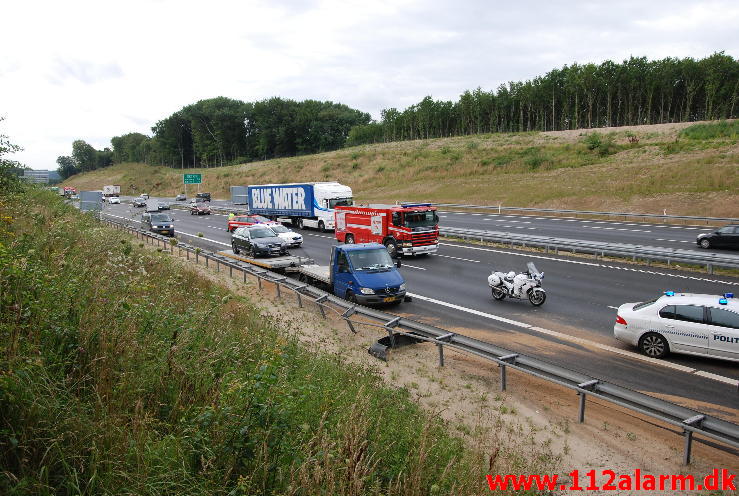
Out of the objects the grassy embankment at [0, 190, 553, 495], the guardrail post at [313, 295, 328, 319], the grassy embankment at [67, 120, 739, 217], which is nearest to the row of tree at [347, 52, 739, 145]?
the grassy embankment at [67, 120, 739, 217]

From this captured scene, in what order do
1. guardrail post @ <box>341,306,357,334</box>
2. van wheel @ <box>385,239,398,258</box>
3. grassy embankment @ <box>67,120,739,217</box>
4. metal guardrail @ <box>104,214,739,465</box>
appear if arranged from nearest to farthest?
metal guardrail @ <box>104,214,739,465</box>
guardrail post @ <box>341,306,357,334</box>
van wheel @ <box>385,239,398,258</box>
grassy embankment @ <box>67,120,739,217</box>

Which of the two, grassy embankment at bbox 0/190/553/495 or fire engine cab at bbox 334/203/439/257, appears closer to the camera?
grassy embankment at bbox 0/190/553/495

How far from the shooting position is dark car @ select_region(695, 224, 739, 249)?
2645cm

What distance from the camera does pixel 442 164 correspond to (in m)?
76.2

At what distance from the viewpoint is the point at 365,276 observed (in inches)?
638

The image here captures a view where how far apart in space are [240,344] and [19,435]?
4015 millimetres

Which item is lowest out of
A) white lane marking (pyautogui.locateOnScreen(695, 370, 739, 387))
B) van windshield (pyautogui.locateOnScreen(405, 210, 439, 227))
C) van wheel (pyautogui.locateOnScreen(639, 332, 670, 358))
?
white lane marking (pyautogui.locateOnScreen(695, 370, 739, 387))

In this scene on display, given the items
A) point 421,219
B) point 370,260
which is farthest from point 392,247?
point 370,260

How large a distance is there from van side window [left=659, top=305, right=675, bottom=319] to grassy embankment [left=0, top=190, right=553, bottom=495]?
22.6 ft

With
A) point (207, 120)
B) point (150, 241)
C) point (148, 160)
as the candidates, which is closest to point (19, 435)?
point (150, 241)

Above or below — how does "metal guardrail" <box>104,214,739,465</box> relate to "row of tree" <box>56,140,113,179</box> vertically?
below

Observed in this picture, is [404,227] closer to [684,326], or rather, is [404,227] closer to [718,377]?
[684,326]

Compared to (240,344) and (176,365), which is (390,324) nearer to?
(240,344)

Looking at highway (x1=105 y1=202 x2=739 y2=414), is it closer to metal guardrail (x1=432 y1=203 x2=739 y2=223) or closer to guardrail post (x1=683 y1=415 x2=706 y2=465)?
guardrail post (x1=683 y1=415 x2=706 y2=465)
